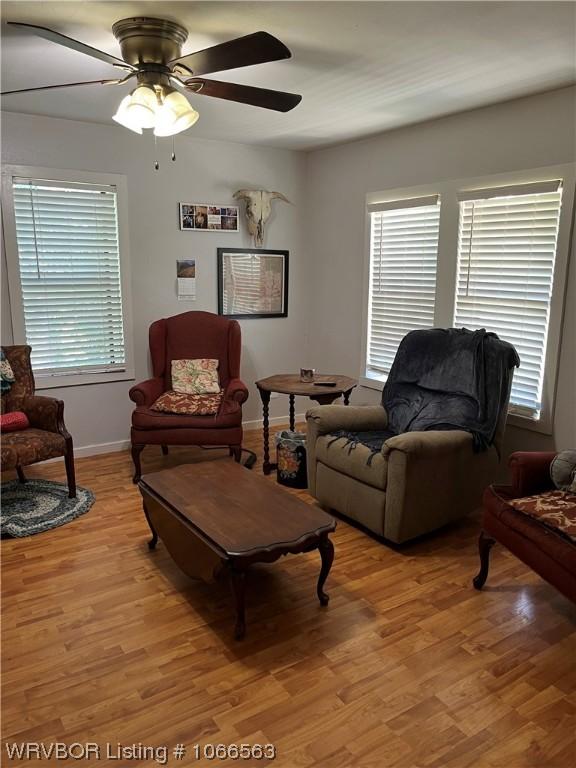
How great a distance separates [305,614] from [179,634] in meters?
0.55

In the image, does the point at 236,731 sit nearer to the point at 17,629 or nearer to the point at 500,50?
the point at 17,629

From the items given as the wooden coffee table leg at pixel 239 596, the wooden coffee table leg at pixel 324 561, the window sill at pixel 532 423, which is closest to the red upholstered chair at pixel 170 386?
the wooden coffee table leg at pixel 324 561

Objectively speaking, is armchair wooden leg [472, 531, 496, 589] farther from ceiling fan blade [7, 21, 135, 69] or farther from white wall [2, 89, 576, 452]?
ceiling fan blade [7, 21, 135, 69]

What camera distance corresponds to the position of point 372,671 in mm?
2150

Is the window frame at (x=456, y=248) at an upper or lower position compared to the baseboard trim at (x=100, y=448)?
upper

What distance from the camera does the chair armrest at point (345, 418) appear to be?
3455mm

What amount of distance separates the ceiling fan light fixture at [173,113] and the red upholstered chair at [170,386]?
77.6 inches

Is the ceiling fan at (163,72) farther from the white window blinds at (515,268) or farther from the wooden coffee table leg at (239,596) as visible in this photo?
the wooden coffee table leg at (239,596)

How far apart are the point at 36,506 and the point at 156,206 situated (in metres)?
2.45

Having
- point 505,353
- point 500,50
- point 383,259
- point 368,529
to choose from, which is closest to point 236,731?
point 368,529

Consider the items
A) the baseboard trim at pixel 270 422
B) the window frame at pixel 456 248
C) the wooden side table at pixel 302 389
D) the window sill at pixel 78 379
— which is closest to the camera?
the window frame at pixel 456 248

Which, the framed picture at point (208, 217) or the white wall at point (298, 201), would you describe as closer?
the white wall at point (298, 201)

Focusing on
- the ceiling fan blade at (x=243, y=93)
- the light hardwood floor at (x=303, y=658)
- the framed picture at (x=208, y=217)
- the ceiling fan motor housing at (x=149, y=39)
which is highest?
the ceiling fan motor housing at (x=149, y=39)

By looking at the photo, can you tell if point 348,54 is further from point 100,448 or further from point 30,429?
point 100,448
